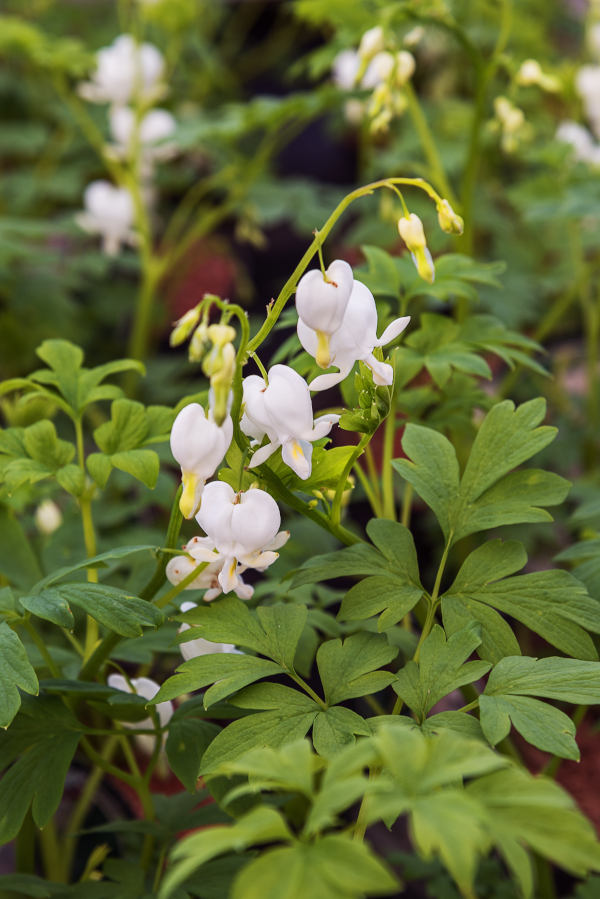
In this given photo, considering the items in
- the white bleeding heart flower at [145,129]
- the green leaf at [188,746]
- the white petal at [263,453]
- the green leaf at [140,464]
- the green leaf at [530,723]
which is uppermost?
the white bleeding heart flower at [145,129]

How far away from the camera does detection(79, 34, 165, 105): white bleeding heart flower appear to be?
1865mm

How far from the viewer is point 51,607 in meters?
0.71

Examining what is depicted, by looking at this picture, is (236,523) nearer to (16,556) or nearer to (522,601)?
(522,601)

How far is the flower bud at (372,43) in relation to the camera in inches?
47.1

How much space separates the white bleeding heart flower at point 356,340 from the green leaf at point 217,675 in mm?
235

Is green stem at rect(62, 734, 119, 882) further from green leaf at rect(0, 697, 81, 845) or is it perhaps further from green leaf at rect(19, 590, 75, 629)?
green leaf at rect(19, 590, 75, 629)

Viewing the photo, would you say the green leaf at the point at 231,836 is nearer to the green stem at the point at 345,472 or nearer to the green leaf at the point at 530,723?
the green leaf at the point at 530,723

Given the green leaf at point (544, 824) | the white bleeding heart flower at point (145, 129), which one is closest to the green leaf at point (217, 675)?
the green leaf at point (544, 824)

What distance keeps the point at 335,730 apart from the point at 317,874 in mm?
189

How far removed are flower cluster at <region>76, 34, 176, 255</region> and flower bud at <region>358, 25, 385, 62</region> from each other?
0.72m

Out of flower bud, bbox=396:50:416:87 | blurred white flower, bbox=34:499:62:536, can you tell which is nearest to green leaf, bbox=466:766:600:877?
blurred white flower, bbox=34:499:62:536

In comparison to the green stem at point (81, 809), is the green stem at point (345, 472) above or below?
above

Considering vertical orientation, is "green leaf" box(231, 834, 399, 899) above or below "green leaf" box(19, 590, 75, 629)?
below

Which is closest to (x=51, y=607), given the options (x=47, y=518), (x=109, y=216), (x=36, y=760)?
(x=36, y=760)
